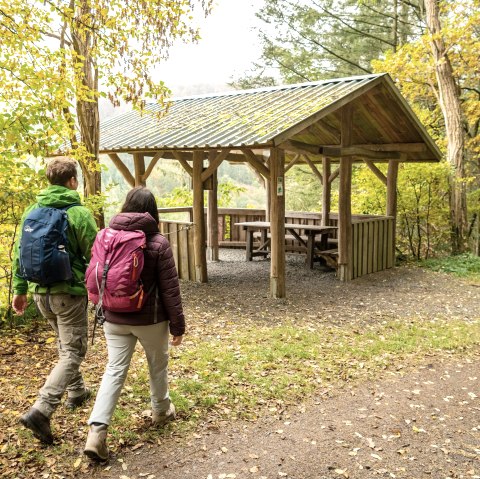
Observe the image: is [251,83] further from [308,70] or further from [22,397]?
[22,397]

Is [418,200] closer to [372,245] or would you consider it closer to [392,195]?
[392,195]

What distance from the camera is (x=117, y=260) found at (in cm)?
327

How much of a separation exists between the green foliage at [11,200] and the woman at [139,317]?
94.5 inches

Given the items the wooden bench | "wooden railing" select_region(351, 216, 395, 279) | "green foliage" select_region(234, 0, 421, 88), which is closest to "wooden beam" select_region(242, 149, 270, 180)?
"wooden railing" select_region(351, 216, 395, 279)

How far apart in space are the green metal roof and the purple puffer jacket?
4.48 meters

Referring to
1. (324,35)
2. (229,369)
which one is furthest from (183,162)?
(324,35)

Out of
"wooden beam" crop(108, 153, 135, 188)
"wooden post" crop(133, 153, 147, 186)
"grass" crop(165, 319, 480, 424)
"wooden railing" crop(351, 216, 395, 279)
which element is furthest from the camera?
"wooden railing" crop(351, 216, 395, 279)

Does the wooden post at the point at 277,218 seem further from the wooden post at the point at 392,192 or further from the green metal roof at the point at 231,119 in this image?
the wooden post at the point at 392,192

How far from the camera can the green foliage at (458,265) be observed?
11.8 m

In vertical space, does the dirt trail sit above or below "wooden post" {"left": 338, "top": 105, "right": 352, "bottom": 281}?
below

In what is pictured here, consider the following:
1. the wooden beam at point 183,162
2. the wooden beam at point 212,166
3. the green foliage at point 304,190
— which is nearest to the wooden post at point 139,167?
the wooden beam at point 183,162

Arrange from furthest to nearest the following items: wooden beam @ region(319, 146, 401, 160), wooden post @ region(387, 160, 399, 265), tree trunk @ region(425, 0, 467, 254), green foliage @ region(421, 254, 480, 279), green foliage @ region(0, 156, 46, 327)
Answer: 1. tree trunk @ region(425, 0, 467, 254)
2. wooden post @ region(387, 160, 399, 265)
3. green foliage @ region(421, 254, 480, 279)
4. wooden beam @ region(319, 146, 401, 160)
5. green foliage @ region(0, 156, 46, 327)

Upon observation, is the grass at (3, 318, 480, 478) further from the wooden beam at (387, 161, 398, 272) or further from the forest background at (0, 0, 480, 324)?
the wooden beam at (387, 161, 398, 272)

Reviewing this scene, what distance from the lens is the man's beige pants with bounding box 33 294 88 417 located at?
3545mm
